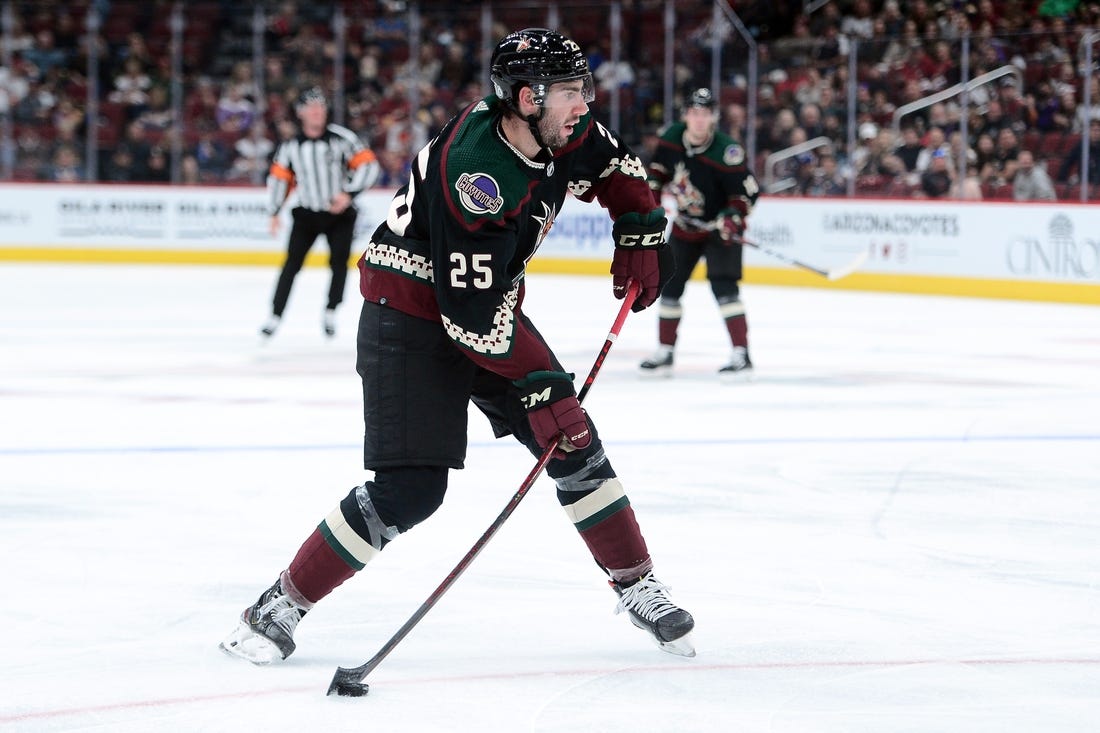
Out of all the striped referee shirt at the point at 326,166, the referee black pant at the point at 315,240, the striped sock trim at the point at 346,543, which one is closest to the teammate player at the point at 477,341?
the striped sock trim at the point at 346,543

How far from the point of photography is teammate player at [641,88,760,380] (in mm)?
7266

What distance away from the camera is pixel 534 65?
2.63 meters

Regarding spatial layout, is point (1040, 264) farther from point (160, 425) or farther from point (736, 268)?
point (160, 425)

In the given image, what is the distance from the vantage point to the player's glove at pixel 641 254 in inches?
120

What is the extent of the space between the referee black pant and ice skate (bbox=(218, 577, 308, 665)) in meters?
5.81

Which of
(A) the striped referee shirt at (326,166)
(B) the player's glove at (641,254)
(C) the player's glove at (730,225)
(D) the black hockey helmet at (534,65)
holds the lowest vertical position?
(B) the player's glove at (641,254)

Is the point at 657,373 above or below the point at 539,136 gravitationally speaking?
below

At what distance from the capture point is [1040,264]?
36.5 ft

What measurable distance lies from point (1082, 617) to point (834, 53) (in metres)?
10.4

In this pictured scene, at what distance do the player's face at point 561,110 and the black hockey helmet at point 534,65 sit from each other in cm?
1

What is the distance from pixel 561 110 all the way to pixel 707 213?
188 inches

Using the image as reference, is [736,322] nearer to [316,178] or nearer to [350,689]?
[316,178]

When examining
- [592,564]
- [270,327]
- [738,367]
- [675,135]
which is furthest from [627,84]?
[592,564]

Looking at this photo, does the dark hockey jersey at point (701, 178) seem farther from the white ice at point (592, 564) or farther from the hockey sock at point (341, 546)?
the hockey sock at point (341, 546)
